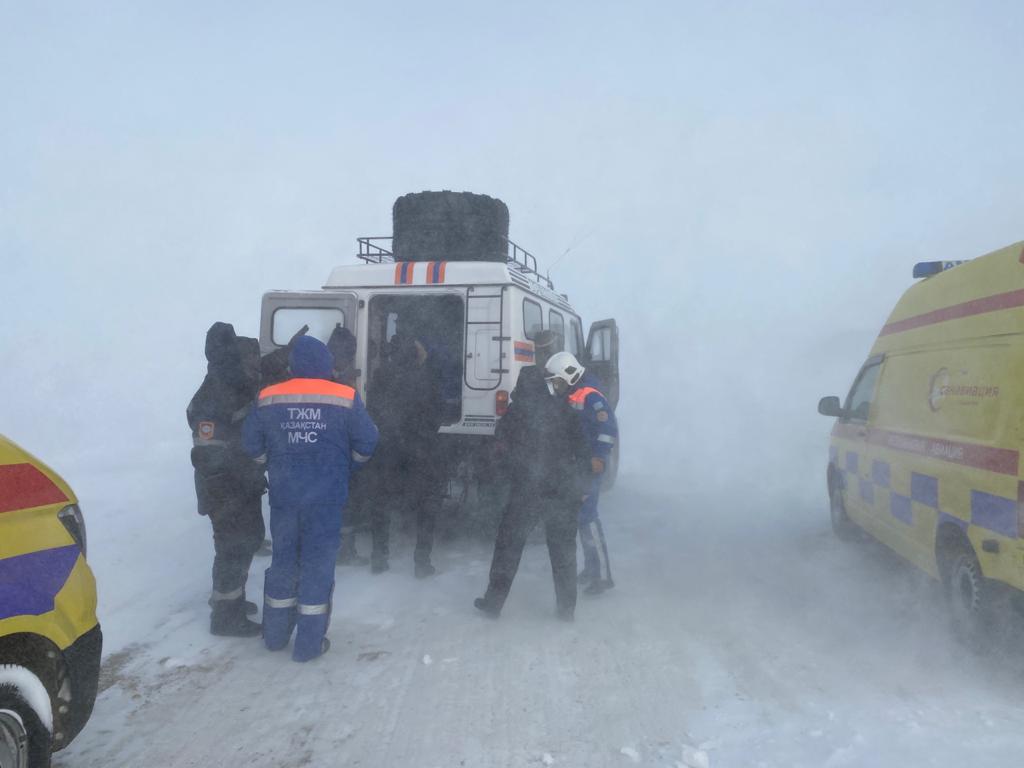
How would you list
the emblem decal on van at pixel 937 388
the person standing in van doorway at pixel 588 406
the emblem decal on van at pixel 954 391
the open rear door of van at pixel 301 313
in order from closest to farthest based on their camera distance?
1. the emblem decal on van at pixel 954 391
2. the emblem decal on van at pixel 937 388
3. the person standing in van doorway at pixel 588 406
4. the open rear door of van at pixel 301 313

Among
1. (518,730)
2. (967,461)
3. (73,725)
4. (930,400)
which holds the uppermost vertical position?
(930,400)

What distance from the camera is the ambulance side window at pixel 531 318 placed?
7.25 meters

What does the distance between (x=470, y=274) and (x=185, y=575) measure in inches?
134

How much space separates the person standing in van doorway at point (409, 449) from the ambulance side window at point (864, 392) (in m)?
3.47

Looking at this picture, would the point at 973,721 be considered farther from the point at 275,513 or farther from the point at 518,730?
the point at 275,513

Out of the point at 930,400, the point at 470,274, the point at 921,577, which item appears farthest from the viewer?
the point at 470,274

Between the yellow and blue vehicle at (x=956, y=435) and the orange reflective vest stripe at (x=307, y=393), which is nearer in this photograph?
the yellow and blue vehicle at (x=956, y=435)

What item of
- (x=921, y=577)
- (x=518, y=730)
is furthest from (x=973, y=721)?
(x=921, y=577)

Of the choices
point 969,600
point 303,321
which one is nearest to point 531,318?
point 303,321

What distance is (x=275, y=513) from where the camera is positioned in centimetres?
427

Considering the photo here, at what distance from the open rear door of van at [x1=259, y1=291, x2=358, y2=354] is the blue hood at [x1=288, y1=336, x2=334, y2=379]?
2.44 metres

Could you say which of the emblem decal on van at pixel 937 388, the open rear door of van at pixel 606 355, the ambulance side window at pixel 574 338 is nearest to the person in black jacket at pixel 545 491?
the emblem decal on van at pixel 937 388

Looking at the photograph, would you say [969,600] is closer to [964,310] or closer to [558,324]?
[964,310]

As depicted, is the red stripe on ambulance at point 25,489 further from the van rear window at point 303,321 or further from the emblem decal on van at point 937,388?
the emblem decal on van at point 937,388
